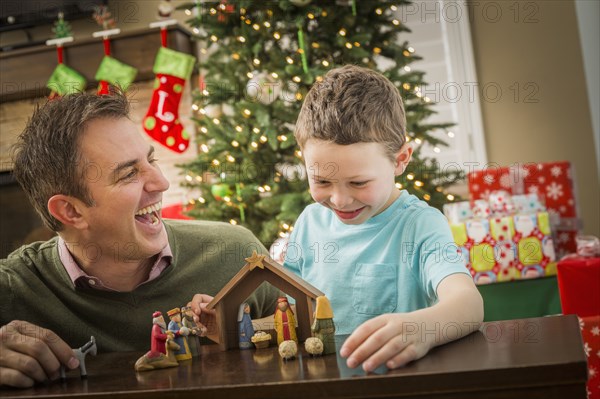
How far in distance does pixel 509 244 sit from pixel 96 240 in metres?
2.52

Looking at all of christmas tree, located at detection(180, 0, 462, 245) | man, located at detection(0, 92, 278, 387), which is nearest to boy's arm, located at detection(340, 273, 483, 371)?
man, located at detection(0, 92, 278, 387)

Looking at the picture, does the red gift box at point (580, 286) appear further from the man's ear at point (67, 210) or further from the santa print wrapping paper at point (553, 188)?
the man's ear at point (67, 210)

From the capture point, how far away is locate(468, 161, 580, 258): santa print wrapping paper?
3.81 m

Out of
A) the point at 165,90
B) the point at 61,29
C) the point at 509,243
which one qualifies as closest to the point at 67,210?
the point at 509,243

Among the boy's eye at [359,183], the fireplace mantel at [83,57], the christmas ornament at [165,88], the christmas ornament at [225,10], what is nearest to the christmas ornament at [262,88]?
the christmas ornament at [225,10]

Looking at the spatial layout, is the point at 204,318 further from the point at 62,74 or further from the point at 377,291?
the point at 62,74

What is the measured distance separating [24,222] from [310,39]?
2.57 m

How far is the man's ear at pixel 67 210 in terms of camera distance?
140 centimetres

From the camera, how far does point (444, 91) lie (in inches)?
179

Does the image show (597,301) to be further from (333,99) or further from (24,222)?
(24,222)

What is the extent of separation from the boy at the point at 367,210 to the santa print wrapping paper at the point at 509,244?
7.59 ft

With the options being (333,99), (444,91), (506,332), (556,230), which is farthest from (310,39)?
(506,332)

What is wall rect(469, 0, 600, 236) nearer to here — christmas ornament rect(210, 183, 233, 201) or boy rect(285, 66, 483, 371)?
christmas ornament rect(210, 183, 233, 201)

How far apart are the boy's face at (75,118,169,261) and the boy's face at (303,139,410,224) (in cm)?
36
